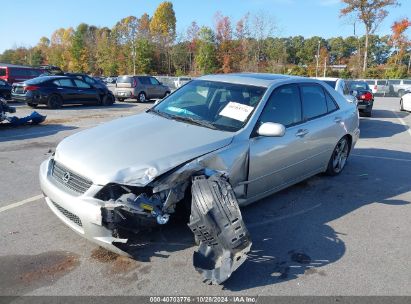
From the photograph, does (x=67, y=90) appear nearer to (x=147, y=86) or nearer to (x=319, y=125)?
(x=147, y=86)

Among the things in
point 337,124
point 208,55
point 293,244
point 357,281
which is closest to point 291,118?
point 337,124

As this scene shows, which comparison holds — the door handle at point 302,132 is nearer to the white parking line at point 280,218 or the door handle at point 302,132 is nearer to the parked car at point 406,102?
the white parking line at point 280,218

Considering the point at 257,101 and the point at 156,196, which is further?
the point at 257,101

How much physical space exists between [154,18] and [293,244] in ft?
281

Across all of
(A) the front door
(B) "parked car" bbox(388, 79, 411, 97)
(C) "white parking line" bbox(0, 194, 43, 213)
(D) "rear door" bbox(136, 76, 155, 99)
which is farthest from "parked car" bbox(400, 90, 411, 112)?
(B) "parked car" bbox(388, 79, 411, 97)

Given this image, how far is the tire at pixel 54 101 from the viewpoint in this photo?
15.7m

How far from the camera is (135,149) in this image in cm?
356

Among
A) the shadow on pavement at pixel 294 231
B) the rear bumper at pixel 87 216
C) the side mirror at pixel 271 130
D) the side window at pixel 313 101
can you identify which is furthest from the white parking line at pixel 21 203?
the side window at pixel 313 101

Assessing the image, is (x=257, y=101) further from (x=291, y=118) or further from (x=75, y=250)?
(x=75, y=250)

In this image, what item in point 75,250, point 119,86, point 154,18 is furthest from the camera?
point 154,18

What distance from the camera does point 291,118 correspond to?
4.82 metres

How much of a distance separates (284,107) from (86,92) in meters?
14.3

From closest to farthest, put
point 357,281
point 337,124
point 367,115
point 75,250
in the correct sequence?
point 357,281
point 75,250
point 337,124
point 367,115

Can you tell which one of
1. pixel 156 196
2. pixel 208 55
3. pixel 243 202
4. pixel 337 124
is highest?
pixel 208 55
